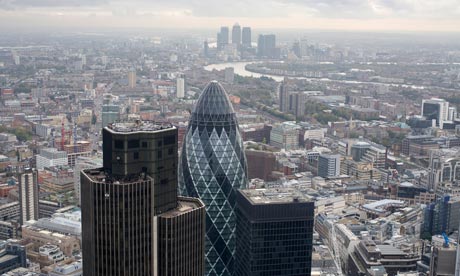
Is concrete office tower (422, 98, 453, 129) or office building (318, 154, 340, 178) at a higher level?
concrete office tower (422, 98, 453, 129)

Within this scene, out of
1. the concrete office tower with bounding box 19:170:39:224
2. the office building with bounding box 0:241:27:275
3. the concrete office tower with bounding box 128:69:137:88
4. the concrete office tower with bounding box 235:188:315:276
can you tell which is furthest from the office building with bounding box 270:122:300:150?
the concrete office tower with bounding box 235:188:315:276

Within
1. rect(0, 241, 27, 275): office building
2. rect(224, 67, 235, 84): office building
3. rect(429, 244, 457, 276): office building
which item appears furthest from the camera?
rect(224, 67, 235, 84): office building

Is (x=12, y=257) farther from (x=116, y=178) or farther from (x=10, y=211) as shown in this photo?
(x=116, y=178)

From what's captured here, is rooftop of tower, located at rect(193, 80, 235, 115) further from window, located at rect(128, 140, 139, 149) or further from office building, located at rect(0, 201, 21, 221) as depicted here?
office building, located at rect(0, 201, 21, 221)

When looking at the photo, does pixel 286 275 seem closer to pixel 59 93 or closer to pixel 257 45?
pixel 59 93

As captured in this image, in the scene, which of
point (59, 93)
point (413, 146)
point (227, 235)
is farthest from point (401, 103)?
point (227, 235)

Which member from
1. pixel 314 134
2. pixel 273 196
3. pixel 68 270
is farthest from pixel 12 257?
pixel 314 134
